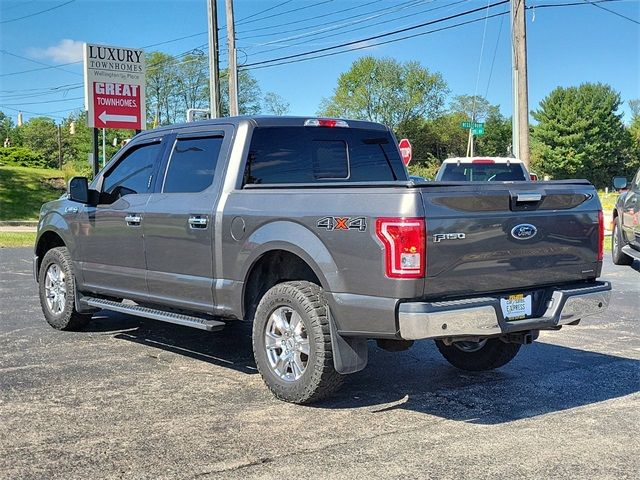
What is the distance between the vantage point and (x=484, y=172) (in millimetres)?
14367

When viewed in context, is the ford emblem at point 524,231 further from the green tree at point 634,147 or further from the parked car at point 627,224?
the green tree at point 634,147

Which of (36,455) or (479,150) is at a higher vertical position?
(479,150)

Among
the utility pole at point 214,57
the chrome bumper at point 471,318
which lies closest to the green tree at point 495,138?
the utility pole at point 214,57

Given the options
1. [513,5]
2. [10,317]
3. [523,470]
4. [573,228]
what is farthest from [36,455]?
[513,5]

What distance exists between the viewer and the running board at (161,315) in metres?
5.45

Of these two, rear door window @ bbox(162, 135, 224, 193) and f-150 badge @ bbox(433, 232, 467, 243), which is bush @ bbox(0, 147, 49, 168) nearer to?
rear door window @ bbox(162, 135, 224, 193)

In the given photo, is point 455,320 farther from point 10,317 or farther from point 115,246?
point 10,317

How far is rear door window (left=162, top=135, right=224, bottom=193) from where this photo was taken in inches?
228

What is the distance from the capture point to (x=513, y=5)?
19500mm

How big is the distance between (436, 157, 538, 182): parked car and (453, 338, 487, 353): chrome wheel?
8.32 m

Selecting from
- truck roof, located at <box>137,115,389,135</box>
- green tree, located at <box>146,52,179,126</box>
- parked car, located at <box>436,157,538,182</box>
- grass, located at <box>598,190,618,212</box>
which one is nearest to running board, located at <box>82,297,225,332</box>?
truck roof, located at <box>137,115,389,135</box>

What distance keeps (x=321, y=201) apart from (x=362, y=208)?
15.4 inches

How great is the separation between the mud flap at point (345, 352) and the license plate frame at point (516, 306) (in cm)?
93

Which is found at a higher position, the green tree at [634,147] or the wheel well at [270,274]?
the green tree at [634,147]
